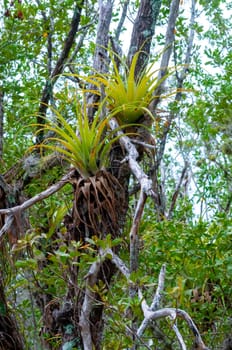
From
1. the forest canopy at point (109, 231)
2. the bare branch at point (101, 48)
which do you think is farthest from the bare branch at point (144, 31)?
the bare branch at point (101, 48)

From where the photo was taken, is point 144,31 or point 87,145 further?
point 144,31

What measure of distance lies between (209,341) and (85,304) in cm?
80

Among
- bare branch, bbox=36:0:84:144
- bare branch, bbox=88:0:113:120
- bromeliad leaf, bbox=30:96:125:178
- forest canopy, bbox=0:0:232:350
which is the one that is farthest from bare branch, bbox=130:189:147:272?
bare branch, bbox=36:0:84:144

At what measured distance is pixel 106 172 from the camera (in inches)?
108

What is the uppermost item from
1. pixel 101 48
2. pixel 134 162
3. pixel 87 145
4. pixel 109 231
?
pixel 101 48

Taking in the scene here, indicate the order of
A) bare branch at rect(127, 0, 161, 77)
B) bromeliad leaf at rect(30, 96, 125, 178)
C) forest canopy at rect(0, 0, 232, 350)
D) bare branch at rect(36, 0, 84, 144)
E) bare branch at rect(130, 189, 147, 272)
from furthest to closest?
1. bare branch at rect(36, 0, 84, 144)
2. bare branch at rect(127, 0, 161, 77)
3. bromeliad leaf at rect(30, 96, 125, 178)
4. forest canopy at rect(0, 0, 232, 350)
5. bare branch at rect(130, 189, 147, 272)

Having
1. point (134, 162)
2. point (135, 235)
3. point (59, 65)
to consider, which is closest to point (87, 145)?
point (134, 162)

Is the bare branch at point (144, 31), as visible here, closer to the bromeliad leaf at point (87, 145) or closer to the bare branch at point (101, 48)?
the bare branch at point (101, 48)

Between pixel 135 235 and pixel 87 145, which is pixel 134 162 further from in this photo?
pixel 135 235

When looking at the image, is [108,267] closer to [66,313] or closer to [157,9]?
[66,313]

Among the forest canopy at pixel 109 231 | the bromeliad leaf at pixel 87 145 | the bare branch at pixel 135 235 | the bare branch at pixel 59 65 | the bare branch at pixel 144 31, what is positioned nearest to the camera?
the bare branch at pixel 135 235

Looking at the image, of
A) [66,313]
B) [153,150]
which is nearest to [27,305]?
[66,313]

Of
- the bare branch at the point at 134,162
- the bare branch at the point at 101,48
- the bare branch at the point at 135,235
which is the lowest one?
the bare branch at the point at 135,235

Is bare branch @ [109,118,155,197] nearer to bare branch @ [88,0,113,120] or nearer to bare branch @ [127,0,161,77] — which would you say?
bare branch @ [88,0,113,120]
